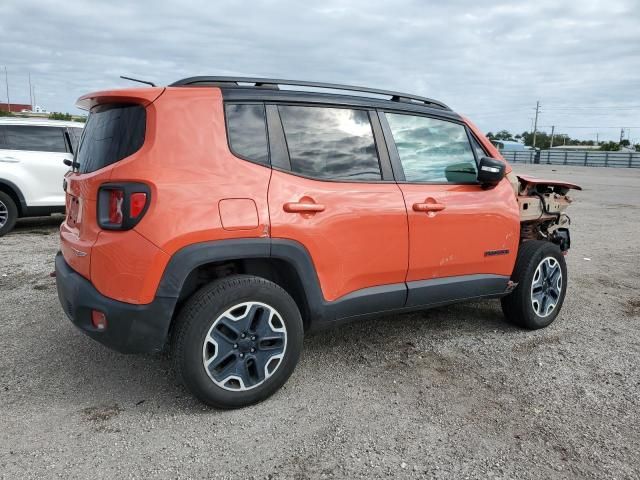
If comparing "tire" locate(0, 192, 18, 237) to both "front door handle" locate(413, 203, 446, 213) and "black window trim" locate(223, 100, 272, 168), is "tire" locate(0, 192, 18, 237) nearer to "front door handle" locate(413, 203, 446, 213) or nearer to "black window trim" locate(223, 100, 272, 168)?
"black window trim" locate(223, 100, 272, 168)

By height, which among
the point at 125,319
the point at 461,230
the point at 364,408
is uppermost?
the point at 461,230

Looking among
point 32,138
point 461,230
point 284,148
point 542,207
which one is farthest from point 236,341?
point 32,138

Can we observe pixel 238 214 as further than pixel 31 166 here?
No

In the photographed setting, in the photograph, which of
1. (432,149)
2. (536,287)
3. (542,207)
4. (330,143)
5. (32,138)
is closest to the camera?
(330,143)

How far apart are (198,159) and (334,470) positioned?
1.68 metres

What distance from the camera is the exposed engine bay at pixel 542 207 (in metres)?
4.41

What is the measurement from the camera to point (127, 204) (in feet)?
8.64

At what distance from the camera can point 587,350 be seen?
12.8ft

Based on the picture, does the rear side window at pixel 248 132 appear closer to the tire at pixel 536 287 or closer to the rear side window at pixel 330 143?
the rear side window at pixel 330 143

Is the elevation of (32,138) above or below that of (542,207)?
above

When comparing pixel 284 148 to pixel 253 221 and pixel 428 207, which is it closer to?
pixel 253 221

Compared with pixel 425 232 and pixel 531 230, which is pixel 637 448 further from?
pixel 531 230

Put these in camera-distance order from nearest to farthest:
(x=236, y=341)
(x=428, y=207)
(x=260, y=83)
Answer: (x=236, y=341) → (x=260, y=83) → (x=428, y=207)

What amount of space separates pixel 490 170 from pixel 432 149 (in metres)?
0.42
